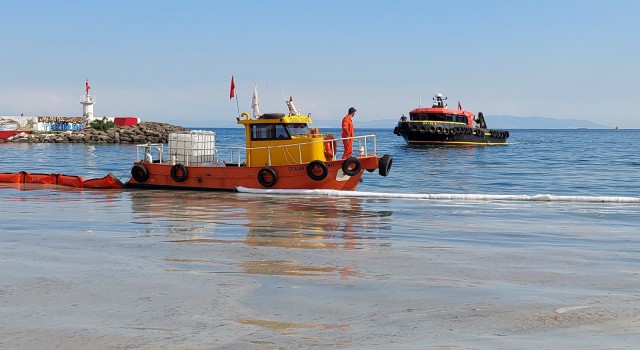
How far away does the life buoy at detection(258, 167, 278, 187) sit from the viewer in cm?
1925

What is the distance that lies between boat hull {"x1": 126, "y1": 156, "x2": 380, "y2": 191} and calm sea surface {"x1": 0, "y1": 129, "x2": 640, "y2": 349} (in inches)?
113

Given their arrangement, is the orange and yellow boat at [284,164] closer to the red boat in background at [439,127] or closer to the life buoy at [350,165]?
the life buoy at [350,165]

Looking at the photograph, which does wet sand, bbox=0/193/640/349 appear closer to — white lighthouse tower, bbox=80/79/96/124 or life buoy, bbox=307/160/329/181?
life buoy, bbox=307/160/329/181

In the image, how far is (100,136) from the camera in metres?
70.2

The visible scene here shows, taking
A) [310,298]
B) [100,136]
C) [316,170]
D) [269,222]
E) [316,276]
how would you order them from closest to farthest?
[310,298] → [316,276] → [269,222] → [316,170] → [100,136]

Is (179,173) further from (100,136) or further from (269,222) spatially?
(100,136)

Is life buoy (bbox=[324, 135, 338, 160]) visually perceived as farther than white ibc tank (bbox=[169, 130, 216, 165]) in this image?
No

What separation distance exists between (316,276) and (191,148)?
13.2m

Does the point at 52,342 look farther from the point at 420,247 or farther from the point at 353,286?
the point at 420,247

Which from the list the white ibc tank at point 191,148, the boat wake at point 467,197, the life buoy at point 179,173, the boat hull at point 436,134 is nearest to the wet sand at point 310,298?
the boat wake at point 467,197

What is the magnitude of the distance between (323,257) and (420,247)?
5.28 ft

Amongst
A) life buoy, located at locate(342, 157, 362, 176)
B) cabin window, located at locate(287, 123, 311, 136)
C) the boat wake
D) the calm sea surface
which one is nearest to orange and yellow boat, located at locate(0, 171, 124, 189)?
the boat wake

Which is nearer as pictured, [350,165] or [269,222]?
[269,222]

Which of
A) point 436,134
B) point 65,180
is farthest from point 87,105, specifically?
point 65,180
